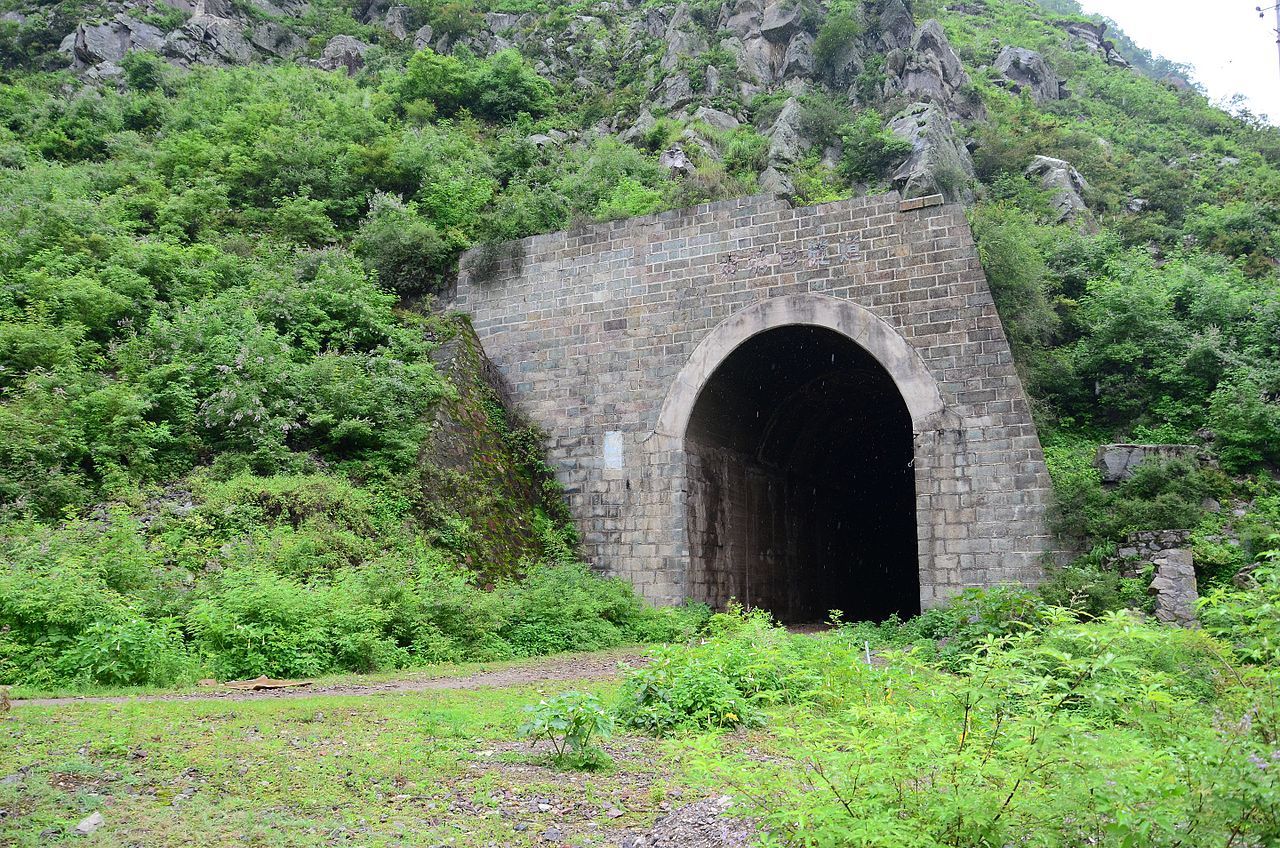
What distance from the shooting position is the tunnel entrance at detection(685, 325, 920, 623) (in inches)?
610

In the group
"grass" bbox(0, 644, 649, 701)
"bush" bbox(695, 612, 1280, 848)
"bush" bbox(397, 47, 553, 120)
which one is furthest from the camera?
"bush" bbox(397, 47, 553, 120)

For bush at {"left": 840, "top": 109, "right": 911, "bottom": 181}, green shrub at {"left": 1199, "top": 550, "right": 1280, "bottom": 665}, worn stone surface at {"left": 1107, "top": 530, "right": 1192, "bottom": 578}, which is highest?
bush at {"left": 840, "top": 109, "right": 911, "bottom": 181}

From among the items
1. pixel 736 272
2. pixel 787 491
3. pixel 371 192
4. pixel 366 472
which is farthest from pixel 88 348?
pixel 787 491

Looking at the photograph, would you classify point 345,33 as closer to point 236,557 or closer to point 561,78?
point 561,78

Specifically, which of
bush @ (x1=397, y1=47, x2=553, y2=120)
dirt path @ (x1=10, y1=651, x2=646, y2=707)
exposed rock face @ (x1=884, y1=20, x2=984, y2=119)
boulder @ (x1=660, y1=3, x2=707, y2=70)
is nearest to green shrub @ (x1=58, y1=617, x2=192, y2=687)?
dirt path @ (x1=10, y1=651, x2=646, y2=707)

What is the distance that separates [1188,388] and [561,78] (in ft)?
90.4

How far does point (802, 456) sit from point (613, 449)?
19.8ft

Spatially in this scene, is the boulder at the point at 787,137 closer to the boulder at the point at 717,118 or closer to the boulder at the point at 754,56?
the boulder at the point at 717,118

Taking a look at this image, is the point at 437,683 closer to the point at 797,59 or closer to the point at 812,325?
the point at 812,325

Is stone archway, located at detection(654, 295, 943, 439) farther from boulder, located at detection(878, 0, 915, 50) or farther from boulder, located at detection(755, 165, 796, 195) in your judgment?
boulder, located at detection(878, 0, 915, 50)

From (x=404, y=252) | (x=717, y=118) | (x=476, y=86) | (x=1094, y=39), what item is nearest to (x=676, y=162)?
(x=717, y=118)

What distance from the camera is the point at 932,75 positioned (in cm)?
3481

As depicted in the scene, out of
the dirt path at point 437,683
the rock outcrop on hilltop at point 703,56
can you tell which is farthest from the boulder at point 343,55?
the dirt path at point 437,683

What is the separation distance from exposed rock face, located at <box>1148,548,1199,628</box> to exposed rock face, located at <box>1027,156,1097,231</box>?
16506 millimetres
